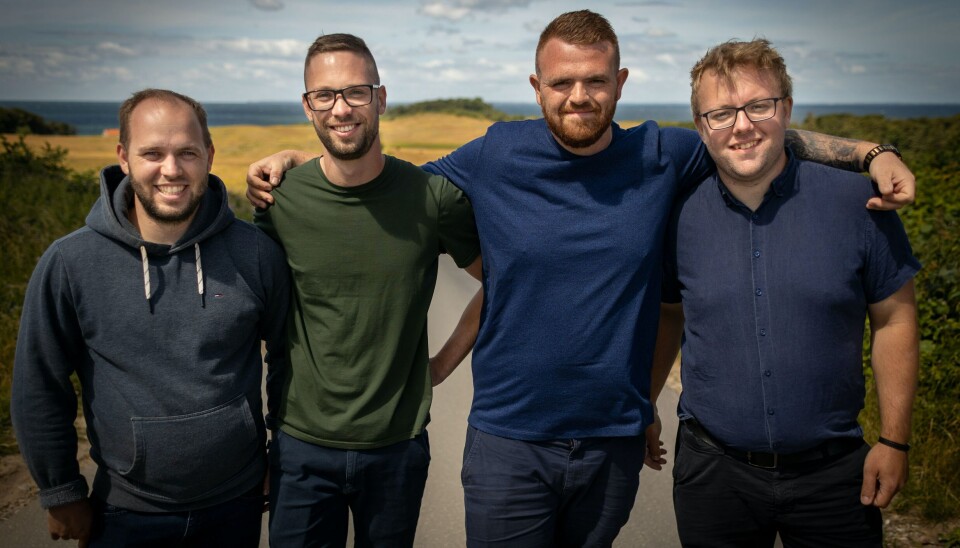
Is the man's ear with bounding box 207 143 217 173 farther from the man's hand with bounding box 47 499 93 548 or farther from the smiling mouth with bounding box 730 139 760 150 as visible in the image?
the smiling mouth with bounding box 730 139 760 150

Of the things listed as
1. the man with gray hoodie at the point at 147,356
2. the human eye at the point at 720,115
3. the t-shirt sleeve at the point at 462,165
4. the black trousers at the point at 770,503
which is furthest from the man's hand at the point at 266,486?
the human eye at the point at 720,115

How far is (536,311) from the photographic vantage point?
123 inches

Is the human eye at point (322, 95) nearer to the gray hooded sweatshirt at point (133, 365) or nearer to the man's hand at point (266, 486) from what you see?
the gray hooded sweatshirt at point (133, 365)

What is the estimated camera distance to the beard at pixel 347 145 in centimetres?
319

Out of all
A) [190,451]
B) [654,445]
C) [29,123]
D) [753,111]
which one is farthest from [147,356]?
[29,123]

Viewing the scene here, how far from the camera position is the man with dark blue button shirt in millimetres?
2986

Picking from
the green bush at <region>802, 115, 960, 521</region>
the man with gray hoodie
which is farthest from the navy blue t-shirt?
the green bush at <region>802, 115, 960, 521</region>

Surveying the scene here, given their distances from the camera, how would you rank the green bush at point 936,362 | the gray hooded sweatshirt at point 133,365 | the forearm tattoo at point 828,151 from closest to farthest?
1. the gray hooded sweatshirt at point 133,365
2. the forearm tattoo at point 828,151
3. the green bush at point 936,362

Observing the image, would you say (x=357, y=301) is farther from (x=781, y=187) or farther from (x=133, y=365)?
(x=781, y=187)

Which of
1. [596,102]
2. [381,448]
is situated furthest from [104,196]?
[596,102]

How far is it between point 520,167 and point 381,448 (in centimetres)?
131

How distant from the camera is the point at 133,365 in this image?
2891 mm

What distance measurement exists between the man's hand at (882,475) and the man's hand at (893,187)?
3.14 ft

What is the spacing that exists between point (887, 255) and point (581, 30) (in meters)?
1.50
